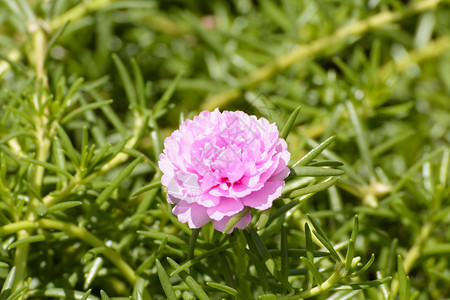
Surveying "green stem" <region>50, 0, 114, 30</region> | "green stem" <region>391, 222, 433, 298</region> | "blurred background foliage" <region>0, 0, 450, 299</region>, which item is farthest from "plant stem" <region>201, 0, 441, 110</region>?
"green stem" <region>391, 222, 433, 298</region>

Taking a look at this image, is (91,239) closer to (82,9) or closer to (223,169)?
(223,169)

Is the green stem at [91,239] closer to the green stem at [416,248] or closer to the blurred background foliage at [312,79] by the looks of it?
the blurred background foliage at [312,79]

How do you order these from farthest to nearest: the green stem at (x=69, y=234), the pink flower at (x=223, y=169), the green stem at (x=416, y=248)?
the green stem at (x=416, y=248)
the green stem at (x=69, y=234)
the pink flower at (x=223, y=169)

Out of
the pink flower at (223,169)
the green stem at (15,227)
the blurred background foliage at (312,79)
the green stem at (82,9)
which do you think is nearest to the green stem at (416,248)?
the blurred background foliage at (312,79)

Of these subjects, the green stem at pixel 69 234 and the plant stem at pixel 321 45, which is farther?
the plant stem at pixel 321 45

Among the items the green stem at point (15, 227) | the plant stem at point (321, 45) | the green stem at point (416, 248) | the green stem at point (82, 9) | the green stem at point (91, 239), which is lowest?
the green stem at point (416, 248)

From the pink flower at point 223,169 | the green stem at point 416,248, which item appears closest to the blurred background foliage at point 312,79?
the green stem at point 416,248

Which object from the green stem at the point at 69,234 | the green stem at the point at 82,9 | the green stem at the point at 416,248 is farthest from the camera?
the green stem at the point at 82,9

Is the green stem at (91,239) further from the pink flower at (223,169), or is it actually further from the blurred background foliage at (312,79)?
the pink flower at (223,169)

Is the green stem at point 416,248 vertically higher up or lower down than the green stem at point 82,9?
lower down
